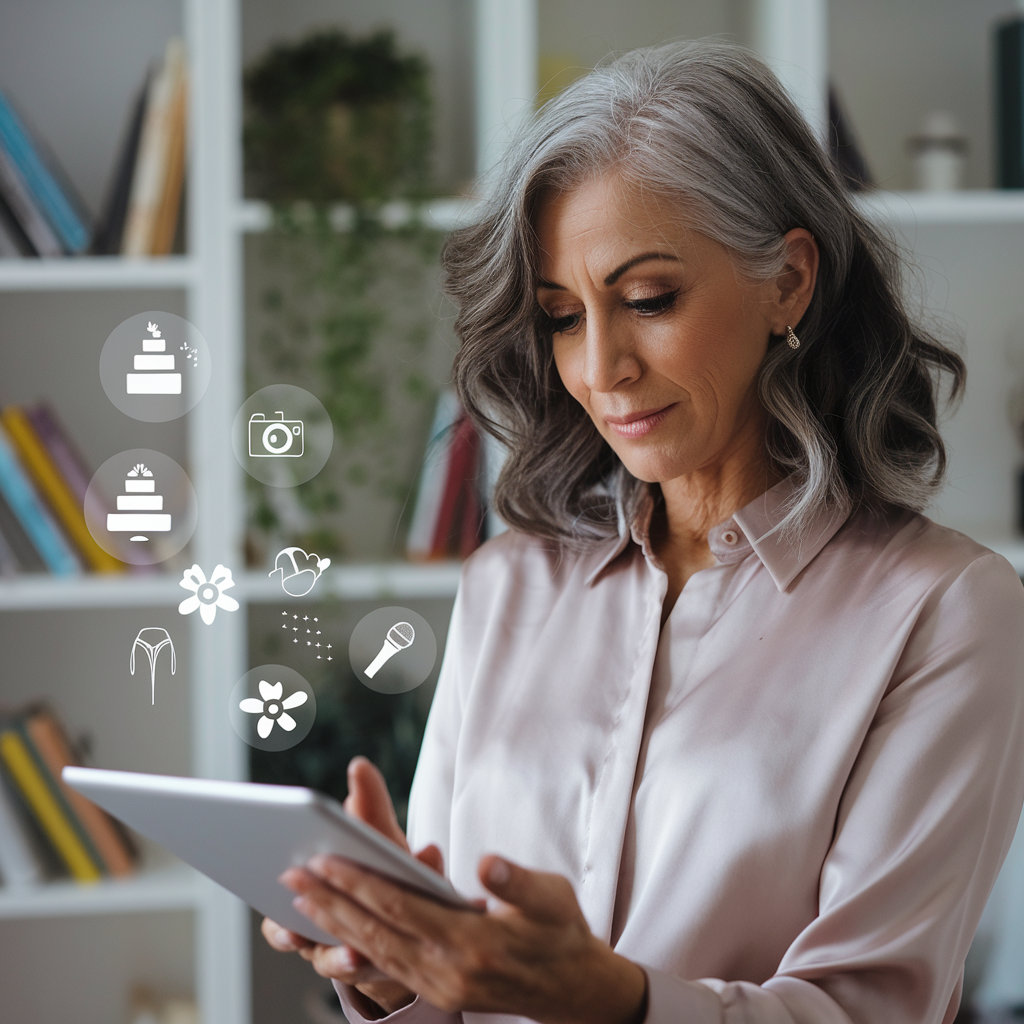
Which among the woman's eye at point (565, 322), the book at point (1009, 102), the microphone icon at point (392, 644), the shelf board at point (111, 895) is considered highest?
the book at point (1009, 102)

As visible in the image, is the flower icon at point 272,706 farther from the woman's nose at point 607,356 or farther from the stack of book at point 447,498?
the woman's nose at point 607,356

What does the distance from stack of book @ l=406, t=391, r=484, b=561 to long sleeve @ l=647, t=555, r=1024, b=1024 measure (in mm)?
741

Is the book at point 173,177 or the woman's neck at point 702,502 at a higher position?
the book at point 173,177

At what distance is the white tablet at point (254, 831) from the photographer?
495mm

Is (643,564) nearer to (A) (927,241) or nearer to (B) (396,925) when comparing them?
(B) (396,925)

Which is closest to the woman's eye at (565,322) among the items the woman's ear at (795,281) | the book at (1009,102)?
the woman's ear at (795,281)

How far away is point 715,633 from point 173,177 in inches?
39.0

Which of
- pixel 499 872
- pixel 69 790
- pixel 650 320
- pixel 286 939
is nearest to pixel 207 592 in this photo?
pixel 69 790

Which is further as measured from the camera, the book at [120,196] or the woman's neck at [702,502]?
the book at [120,196]

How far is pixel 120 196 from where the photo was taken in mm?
1354

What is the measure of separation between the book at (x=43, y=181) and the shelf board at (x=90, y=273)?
4 centimetres

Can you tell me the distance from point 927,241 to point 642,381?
1.00 m

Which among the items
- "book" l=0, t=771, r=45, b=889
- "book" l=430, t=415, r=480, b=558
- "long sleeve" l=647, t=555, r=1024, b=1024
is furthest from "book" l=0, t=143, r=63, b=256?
"long sleeve" l=647, t=555, r=1024, b=1024

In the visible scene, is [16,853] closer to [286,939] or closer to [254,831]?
[286,939]
